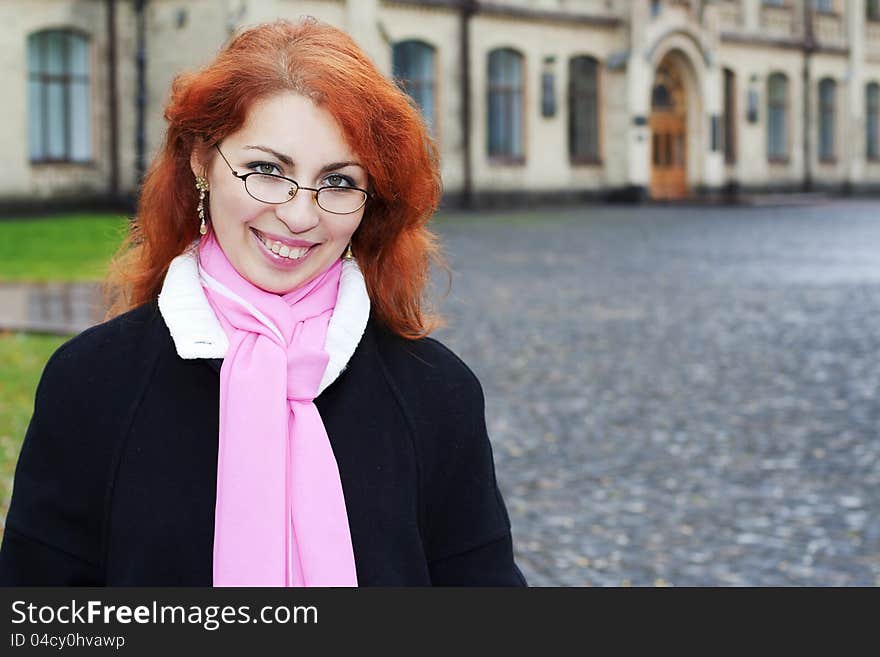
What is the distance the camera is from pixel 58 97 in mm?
27359

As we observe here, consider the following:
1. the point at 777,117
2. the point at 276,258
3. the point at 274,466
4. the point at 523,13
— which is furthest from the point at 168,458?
the point at 777,117

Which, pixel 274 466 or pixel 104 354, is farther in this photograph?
pixel 104 354

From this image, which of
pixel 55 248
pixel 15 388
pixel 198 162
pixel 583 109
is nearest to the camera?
pixel 198 162

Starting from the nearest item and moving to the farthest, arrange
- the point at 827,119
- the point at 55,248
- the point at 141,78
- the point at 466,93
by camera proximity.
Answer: the point at 55,248
the point at 141,78
the point at 466,93
the point at 827,119

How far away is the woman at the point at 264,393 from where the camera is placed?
216 centimetres

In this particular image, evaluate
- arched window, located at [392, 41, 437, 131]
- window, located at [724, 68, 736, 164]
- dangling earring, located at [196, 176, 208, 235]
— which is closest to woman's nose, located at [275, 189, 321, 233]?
dangling earring, located at [196, 176, 208, 235]

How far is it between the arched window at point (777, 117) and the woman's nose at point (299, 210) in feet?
133

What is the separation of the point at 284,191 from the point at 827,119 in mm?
43668

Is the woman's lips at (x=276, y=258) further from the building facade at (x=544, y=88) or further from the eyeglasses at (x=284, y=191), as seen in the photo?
the building facade at (x=544, y=88)

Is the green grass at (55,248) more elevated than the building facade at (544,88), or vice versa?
the building facade at (544,88)

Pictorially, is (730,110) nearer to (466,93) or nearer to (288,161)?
(466,93)

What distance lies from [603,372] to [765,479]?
298cm

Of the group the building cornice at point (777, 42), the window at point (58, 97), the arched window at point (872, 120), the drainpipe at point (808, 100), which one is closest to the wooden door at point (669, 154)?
the building cornice at point (777, 42)

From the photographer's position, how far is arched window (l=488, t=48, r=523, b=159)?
3303 cm
